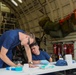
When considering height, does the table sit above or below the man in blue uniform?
below

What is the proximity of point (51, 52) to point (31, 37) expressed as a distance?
5.37 m

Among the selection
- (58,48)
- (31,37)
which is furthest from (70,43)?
(31,37)

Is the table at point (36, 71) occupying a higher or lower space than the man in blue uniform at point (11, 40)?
lower

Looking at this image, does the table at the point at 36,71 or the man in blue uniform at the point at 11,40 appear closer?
the table at the point at 36,71

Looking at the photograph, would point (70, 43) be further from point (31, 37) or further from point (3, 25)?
point (3, 25)

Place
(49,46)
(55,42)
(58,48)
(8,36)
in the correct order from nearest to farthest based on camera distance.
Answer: (8,36)
(58,48)
(55,42)
(49,46)

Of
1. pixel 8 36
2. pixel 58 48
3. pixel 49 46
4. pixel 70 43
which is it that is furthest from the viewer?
pixel 49 46

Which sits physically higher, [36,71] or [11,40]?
[11,40]

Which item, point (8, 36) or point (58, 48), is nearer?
point (8, 36)

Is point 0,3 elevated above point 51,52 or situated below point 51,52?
above

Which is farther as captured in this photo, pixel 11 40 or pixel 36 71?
pixel 11 40

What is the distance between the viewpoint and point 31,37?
295cm

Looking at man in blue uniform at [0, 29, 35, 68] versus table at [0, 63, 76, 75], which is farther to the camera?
man in blue uniform at [0, 29, 35, 68]

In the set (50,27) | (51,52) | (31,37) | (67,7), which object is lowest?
(51,52)
